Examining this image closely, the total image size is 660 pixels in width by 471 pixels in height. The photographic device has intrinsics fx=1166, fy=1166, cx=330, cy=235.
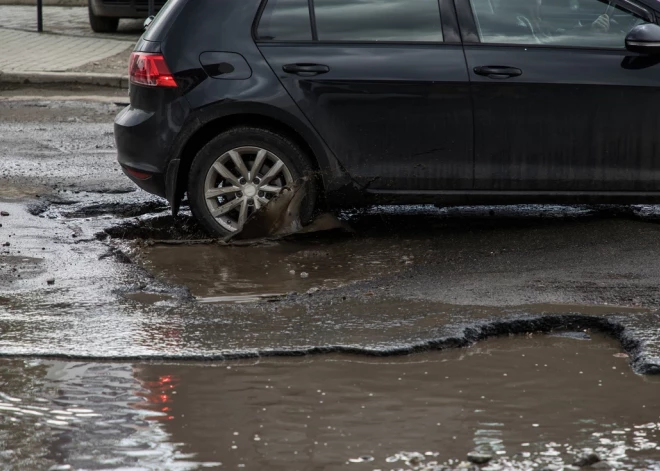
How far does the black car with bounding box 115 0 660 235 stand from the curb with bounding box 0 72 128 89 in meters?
7.62

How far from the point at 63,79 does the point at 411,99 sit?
855 centimetres

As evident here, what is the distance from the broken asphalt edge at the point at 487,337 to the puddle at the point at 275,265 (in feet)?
3.06

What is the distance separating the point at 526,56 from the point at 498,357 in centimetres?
241

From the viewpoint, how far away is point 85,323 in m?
5.27

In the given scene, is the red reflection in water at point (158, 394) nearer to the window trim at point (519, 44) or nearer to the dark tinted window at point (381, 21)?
the dark tinted window at point (381, 21)

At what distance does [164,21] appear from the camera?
6.90 meters

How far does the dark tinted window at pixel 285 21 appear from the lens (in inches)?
268

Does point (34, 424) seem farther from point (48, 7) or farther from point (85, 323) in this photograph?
point (48, 7)

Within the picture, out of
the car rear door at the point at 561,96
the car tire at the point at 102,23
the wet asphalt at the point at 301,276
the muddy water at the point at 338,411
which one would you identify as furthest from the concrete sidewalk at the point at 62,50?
the muddy water at the point at 338,411

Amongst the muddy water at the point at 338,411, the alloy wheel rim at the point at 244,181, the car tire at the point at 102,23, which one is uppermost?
the car tire at the point at 102,23

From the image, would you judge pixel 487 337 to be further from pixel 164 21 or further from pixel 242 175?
pixel 164 21

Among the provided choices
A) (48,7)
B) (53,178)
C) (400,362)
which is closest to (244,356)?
(400,362)

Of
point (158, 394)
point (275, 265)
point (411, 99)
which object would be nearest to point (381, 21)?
point (411, 99)

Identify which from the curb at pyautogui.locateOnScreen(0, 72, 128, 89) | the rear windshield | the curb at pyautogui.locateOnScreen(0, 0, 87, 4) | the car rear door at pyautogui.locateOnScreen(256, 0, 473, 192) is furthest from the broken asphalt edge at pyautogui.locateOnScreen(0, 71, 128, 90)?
the curb at pyautogui.locateOnScreen(0, 0, 87, 4)
